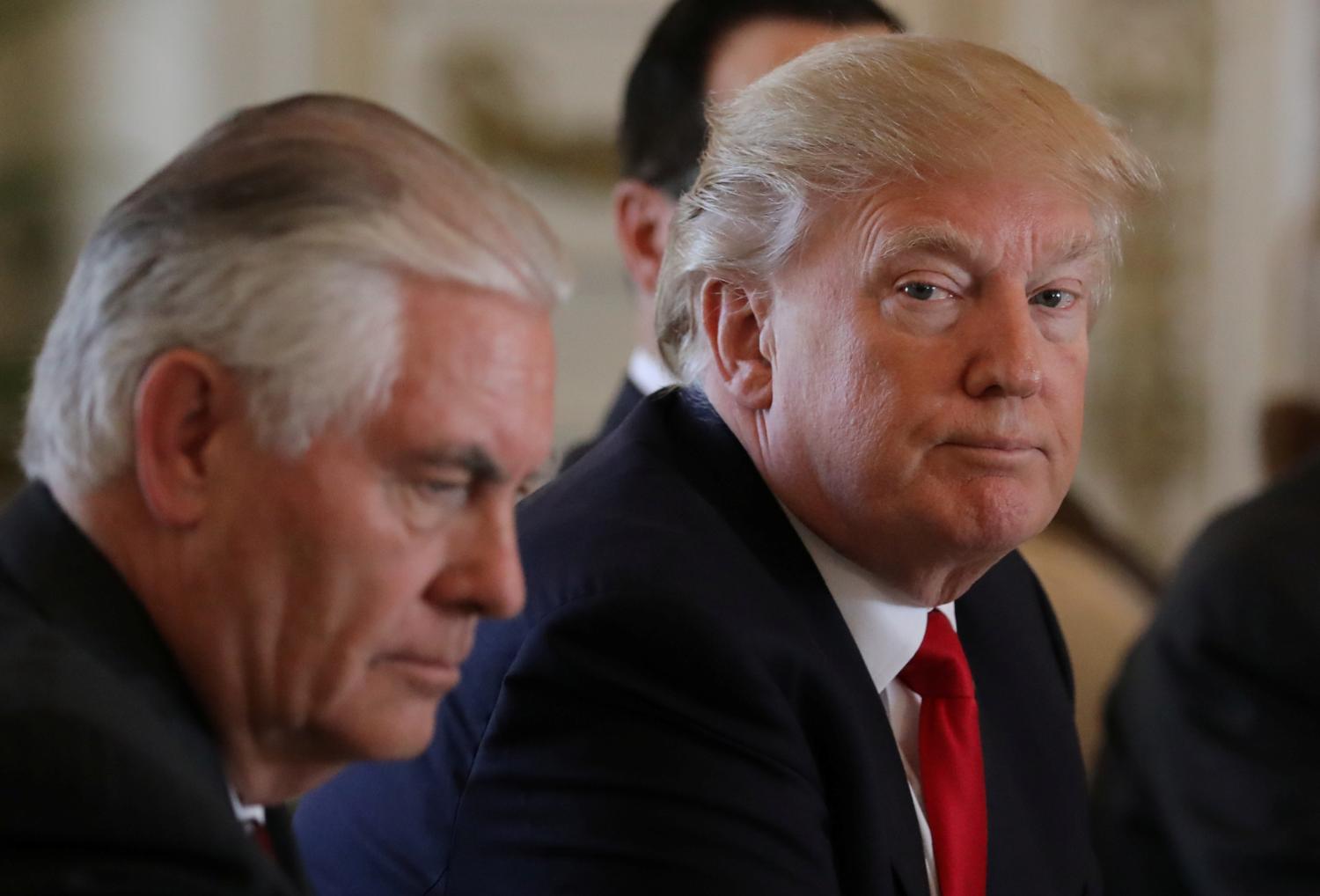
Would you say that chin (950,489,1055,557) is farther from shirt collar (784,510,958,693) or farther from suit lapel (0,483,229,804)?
suit lapel (0,483,229,804)

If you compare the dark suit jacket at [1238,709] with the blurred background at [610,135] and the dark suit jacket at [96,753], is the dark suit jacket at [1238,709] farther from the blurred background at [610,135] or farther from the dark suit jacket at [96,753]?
the blurred background at [610,135]

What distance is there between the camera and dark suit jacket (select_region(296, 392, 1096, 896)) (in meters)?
1.46

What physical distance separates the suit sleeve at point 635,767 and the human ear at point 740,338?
0.94ft

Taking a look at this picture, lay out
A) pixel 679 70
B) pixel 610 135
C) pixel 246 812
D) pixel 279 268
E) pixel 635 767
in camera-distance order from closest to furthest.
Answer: pixel 279 268 < pixel 246 812 < pixel 635 767 < pixel 679 70 < pixel 610 135

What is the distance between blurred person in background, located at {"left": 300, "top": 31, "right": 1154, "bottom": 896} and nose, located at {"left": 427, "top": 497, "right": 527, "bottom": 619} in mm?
285

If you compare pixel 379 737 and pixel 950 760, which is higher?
pixel 379 737

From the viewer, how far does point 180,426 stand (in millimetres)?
1125

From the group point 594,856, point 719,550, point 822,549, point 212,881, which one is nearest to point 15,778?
point 212,881

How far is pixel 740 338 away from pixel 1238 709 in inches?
52.9

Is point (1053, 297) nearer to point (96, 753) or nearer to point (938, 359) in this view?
point (938, 359)

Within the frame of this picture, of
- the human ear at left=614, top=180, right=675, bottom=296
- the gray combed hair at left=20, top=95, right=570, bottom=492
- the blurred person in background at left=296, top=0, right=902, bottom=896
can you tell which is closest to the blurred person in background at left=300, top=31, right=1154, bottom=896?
the gray combed hair at left=20, top=95, right=570, bottom=492

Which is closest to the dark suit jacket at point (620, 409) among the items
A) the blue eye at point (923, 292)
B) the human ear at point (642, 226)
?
the human ear at point (642, 226)

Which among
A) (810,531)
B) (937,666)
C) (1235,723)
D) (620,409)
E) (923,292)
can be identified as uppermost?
(923,292)

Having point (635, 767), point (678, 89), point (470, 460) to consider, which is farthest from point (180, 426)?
point (678, 89)
